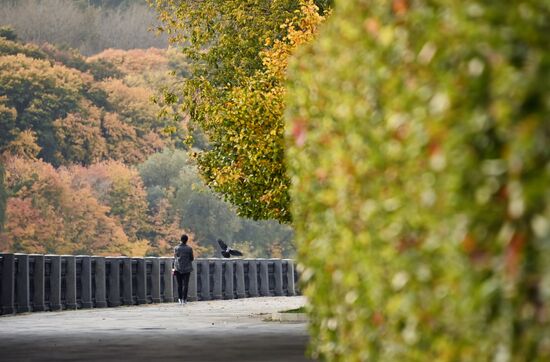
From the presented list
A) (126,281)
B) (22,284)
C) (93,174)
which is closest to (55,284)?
(22,284)

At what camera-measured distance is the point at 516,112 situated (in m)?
4.87

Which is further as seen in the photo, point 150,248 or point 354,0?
point 150,248

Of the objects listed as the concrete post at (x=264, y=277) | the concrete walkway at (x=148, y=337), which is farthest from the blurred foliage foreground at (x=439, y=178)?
the concrete post at (x=264, y=277)

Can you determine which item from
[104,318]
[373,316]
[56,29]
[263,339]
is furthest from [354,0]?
[56,29]

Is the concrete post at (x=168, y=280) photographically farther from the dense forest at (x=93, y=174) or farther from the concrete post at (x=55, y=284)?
the dense forest at (x=93, y=174)

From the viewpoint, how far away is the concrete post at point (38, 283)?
32938 mm

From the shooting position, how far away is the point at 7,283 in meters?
30.5

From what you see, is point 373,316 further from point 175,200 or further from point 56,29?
point 56,29

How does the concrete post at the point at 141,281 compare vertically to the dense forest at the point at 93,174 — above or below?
below

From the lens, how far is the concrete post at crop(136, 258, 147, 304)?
4006 centimetres

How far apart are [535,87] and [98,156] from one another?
9283 cm

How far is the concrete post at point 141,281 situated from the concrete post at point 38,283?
6.90 meters

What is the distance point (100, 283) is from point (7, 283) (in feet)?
23.0

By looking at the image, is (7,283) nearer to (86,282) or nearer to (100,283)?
(86,282)
